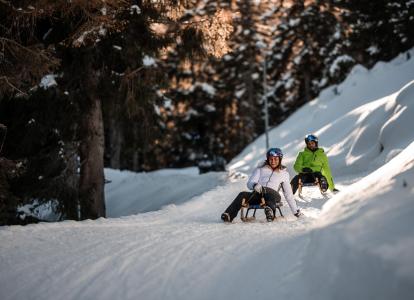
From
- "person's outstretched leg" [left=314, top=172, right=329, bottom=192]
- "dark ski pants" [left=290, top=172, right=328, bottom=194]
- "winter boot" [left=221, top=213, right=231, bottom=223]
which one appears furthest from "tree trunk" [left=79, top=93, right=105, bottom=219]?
"person's outstretched leg" [left=314, top=172, right=329, bottom=192]

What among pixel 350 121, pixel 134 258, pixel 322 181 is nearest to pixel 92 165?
pixel 322 181

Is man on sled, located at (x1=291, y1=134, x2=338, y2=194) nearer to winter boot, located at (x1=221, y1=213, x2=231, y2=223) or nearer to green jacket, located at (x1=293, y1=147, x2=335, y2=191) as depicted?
green jacket, located at (x1=293, y1=147, x2=335, y2=191)

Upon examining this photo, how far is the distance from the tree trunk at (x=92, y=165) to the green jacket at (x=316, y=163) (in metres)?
4.72

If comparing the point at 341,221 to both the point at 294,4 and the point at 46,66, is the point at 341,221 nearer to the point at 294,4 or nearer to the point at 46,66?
the point at 46,66

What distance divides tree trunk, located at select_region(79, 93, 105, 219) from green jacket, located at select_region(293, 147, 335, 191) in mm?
4722

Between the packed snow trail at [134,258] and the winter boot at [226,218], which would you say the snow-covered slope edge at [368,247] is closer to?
the packed snow trail at [134,258]

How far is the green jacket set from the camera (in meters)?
Answer: 11.5

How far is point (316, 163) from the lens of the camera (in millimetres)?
11727

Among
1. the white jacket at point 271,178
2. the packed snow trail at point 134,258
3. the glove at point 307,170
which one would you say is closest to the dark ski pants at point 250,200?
the white jacket at point 271,178

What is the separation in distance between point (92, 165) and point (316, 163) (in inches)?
208

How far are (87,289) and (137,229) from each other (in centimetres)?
252

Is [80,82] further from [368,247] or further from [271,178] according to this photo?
[368,247]

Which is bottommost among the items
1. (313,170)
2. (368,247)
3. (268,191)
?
(368,247)

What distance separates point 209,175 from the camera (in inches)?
672
